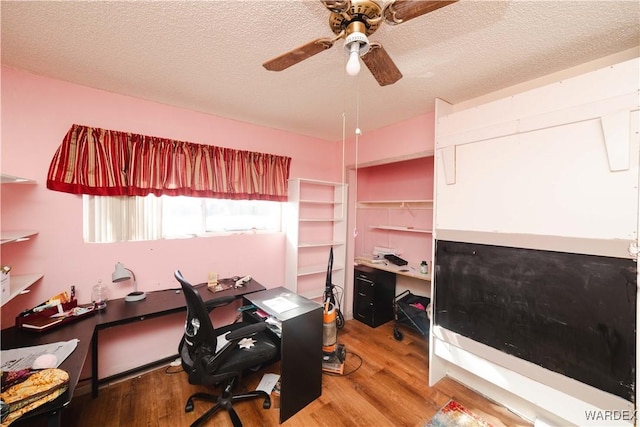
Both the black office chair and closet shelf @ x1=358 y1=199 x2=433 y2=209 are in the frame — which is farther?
closet shelf @ x1=358 y1=199 x2=433 y2=209

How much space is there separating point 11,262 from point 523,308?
148 inches

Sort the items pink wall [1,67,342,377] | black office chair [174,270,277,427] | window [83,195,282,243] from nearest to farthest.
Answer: black office chair [174,270,277,427]
pink wall [1,67,342,377]
window [83,195,282,243]

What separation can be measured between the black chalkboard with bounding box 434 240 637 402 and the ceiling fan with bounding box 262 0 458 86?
5.32 ft

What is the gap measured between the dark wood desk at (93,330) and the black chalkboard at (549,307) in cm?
186

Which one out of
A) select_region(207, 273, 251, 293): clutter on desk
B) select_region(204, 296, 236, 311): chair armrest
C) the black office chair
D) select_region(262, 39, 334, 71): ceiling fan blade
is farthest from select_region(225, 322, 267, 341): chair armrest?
select_region(262, 39, 334, 71): ceiling fan blade

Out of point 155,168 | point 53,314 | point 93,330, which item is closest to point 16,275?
point 53,314

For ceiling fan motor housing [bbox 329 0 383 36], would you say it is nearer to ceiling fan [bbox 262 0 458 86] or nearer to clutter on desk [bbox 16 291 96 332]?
ceiling fan [bbox 262 0 458 86]

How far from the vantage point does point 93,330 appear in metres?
1.69

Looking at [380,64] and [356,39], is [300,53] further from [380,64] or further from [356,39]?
[380,64]

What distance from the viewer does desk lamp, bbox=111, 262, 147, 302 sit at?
206 cm

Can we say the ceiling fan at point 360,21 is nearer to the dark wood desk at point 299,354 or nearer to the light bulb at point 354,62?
the light bulb at point 354,62

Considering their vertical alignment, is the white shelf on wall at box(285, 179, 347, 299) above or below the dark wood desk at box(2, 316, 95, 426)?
above

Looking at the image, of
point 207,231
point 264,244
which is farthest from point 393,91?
point 207,231

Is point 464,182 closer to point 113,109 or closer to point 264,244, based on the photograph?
point 264,244
